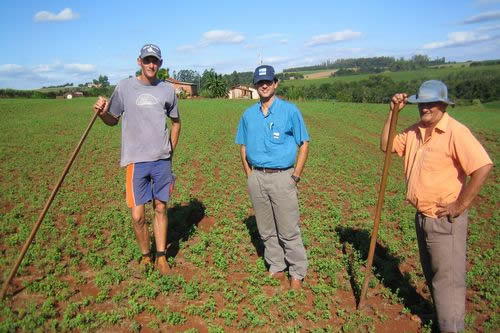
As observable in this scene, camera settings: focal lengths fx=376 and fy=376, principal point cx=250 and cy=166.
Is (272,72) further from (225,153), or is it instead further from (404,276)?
(225,153)

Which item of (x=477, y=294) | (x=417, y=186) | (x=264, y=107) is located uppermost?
(x=264, y=107)

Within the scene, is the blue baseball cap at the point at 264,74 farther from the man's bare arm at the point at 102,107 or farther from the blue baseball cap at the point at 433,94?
the man's bare arm at the point at 102,107

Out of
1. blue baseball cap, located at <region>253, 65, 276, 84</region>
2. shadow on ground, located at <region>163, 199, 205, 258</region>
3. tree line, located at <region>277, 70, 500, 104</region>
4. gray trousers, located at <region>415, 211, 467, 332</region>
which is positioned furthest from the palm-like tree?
gray trousers, located at <region>415, 211, 467, 332</region>

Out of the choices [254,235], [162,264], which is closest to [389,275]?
[254,235]

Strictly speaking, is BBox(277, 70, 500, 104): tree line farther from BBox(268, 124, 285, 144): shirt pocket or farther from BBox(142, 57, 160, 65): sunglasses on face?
BBox(268, 124, 285, 144): shirt pocket

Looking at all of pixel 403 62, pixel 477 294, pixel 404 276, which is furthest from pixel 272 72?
pixel 403 62

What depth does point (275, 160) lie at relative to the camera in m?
4.28

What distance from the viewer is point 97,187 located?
945 centimetres

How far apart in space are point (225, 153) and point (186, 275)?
1006cm

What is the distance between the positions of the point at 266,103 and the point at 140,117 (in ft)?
5.08

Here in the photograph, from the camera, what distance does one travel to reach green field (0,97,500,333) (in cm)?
405

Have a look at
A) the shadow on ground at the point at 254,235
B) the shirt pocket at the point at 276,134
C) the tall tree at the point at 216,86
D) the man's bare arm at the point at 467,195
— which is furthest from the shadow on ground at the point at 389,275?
the tall tree at the point at 216,86

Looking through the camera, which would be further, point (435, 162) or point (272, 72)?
point (272, 72)

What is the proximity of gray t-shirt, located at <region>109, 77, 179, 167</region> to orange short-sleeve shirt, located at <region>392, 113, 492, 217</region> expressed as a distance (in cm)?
290
